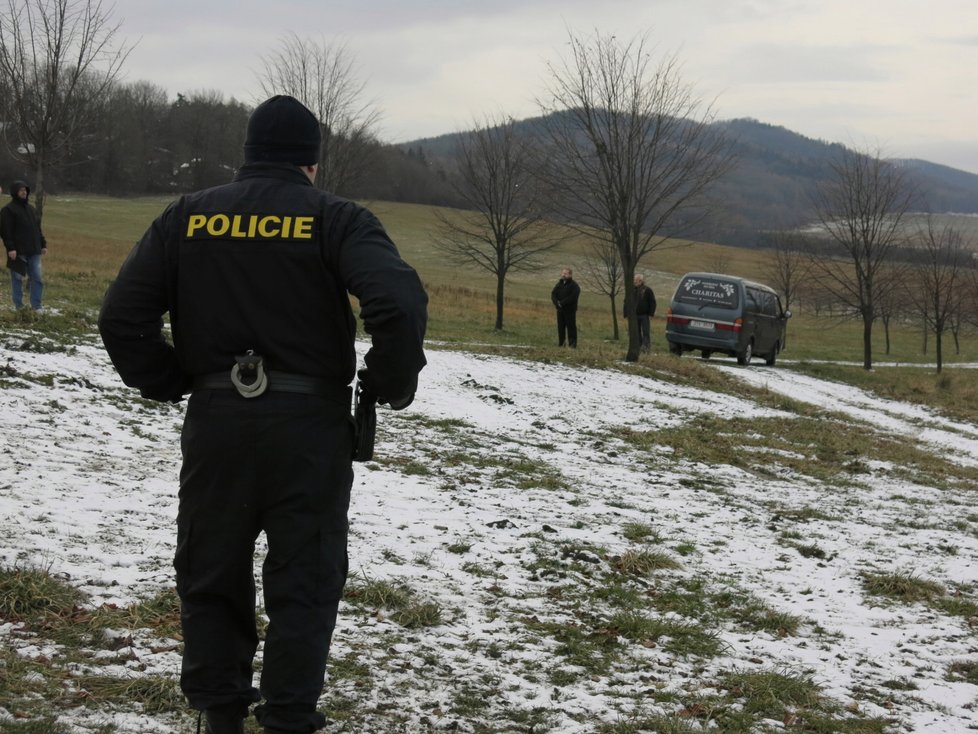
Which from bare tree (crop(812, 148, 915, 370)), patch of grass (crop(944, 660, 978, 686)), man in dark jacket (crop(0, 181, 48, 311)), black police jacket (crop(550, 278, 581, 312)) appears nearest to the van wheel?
black police jacket (crop(550, 278, 581, 312))

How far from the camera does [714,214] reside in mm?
21812

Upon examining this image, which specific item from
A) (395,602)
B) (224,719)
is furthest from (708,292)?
(224,719)

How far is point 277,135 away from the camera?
9.78 feet

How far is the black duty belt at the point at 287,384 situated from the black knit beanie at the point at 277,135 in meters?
0.70

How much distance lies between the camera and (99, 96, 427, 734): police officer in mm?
2762

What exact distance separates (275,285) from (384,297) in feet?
1.16

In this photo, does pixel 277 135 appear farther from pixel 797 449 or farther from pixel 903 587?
pixel 797 449

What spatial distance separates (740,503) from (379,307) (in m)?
6.09

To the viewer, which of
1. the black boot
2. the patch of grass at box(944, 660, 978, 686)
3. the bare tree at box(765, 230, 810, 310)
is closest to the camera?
the black boot

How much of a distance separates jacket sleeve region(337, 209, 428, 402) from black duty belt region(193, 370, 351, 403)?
0.46 feet

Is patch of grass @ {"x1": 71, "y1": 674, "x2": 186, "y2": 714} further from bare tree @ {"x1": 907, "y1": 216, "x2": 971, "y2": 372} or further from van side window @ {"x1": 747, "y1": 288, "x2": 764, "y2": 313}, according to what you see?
bare tree @ {"x1": 907, "y1": 216, "x2": 971, "y2": 372}

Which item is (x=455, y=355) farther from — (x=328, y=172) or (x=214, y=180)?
(x=214, y=180)

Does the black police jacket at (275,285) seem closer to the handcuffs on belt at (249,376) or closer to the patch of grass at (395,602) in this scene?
the handcuffs on belt at (249,376)

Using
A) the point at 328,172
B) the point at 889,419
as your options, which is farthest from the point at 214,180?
the point at 889,419
